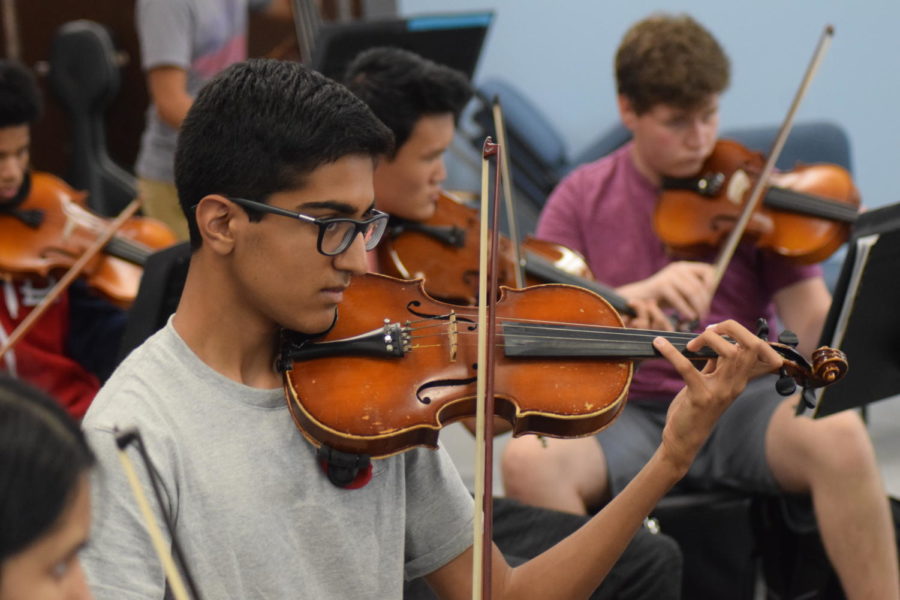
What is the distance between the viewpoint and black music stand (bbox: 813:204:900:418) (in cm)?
145

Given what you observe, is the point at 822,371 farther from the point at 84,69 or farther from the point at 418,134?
the point at 84,69

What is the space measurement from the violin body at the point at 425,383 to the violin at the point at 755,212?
2.71 feet

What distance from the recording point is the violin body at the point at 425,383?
116 centimetres

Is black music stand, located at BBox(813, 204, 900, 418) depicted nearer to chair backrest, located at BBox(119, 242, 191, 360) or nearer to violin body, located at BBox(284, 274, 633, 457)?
violin body, located at BBox(284, 274, 633, 457)

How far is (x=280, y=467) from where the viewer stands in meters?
1.11

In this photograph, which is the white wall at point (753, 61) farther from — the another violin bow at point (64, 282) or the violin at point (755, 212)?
the another violin bow at point (64, 282)

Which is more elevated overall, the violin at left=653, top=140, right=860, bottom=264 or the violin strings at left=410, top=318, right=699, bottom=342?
the violin strings at left=410, top=318, right=699, bottom=342

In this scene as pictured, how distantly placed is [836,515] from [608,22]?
2660mm

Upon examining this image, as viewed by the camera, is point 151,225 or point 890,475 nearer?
point 151,225

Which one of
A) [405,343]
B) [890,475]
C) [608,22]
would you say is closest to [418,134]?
[405,343]

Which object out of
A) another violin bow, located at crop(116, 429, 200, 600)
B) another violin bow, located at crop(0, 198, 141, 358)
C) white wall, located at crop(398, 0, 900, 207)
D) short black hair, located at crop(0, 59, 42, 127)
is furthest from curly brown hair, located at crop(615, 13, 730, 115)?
A: white wall, located at crop(398, 0, 900, 207)

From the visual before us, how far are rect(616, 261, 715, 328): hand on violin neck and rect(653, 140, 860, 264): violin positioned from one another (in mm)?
158

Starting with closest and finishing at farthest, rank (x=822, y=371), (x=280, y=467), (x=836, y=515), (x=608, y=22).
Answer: (x=280, y=467) < (x=822, y=371) < (x=836, y=515) < (x=608, y=22)

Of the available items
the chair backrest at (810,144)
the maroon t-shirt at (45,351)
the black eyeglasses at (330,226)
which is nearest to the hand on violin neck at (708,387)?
the black eyeglasses at (330,226)
